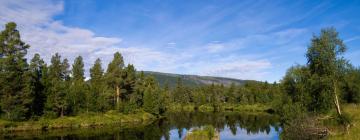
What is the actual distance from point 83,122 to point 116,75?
1049 inches

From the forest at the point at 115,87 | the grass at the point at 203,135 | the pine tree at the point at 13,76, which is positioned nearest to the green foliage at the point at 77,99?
the forest at the point at 115,87

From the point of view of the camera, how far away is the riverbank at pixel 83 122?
224ft

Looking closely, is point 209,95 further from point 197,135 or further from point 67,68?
point 197,135

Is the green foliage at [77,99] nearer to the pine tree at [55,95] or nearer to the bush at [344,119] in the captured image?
the pine tree at [55,95]

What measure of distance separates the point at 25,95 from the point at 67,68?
82.2ft

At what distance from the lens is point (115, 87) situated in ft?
352

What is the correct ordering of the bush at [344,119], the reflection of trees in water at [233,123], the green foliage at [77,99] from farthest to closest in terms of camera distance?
the green foliage at [77,99] < the reflection of trees in water at [233,123] < the bush at [344,119]

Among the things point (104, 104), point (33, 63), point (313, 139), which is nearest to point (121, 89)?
point (104, 104)

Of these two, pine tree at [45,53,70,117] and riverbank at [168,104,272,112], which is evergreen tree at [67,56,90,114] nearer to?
pine tree at [45,53,70,117]

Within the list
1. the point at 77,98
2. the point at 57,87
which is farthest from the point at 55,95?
the point at 77,98

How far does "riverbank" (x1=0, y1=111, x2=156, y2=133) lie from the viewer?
224 ft

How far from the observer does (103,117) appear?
87.6m

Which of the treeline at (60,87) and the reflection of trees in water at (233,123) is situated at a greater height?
the treeline at (60,87)

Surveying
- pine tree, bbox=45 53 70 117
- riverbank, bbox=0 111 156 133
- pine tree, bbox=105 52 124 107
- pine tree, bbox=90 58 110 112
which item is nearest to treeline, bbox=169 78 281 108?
pine tree, bbox=105 52 124 107
